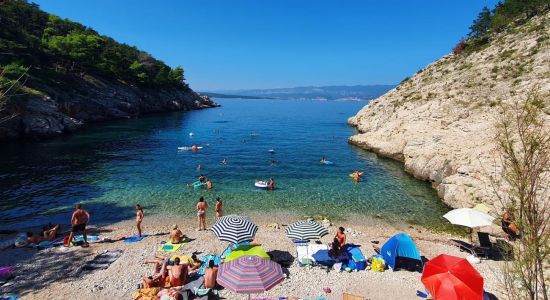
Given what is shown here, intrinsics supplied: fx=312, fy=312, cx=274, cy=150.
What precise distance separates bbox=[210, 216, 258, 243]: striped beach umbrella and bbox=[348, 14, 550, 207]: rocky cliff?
17036 mm

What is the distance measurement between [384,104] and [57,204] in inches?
2272

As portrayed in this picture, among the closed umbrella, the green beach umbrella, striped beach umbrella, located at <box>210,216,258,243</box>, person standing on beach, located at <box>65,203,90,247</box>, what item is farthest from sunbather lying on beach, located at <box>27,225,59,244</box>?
the closed umbrella

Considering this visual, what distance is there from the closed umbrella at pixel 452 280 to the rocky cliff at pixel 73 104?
2951 cm

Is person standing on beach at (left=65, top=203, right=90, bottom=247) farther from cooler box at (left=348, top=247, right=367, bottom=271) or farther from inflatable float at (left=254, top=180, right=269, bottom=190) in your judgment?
inflatable float at (left=254, top=180, right=269, bottom=190)

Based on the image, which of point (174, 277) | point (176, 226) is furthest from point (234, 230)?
point (176, 226)

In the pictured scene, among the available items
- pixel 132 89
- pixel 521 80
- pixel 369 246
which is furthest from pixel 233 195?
pixel 132 89

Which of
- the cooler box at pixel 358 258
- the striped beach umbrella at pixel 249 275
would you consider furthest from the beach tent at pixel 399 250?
the striped beach umbrella at pixel 249 275

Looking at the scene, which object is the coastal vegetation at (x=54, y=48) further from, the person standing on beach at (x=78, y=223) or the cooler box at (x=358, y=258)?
the cooler box at (x=358, y=258)

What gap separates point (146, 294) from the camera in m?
12.6

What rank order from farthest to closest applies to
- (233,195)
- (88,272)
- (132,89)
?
1. (132,89)
2. (233,195)
3. (88,272)

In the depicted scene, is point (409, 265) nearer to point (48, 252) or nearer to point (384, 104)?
Result: point (48, 252)

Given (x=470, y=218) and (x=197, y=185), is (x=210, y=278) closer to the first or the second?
(x=470, y=218)

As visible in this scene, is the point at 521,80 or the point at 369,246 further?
the point at 521,80

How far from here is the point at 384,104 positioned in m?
64.4
